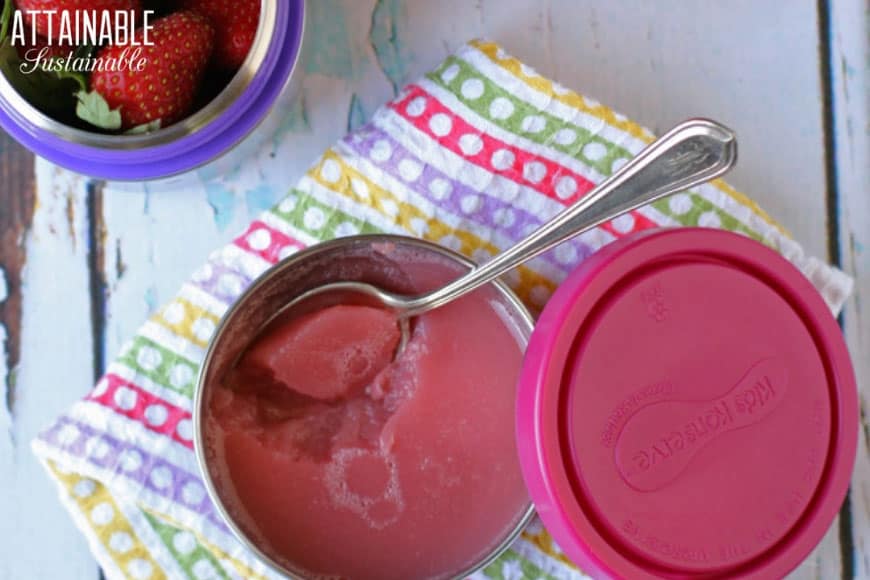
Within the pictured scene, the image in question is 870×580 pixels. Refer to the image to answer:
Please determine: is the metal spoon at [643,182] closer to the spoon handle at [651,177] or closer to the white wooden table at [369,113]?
the spoon handle at [651,177]

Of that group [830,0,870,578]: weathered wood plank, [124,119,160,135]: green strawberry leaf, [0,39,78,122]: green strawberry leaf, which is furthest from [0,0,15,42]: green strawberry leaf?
[830,0,870,578]: weathered wood plank

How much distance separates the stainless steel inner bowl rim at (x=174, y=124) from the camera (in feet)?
2.17

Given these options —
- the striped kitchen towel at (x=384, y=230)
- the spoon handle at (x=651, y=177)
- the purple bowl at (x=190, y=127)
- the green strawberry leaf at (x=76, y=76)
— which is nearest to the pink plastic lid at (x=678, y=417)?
Answer: the spoon handle at (x=651, y=177)

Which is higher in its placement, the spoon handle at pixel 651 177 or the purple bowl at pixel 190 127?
the spoon handle at pixel 651 177

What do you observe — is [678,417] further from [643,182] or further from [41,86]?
[41,86]

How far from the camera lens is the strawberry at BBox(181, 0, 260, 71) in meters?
0.70

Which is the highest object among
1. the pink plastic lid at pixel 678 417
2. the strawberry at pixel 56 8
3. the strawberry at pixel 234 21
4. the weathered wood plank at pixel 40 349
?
the strawberry at pixel 234 21

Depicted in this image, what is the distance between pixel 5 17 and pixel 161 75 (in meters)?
0.11

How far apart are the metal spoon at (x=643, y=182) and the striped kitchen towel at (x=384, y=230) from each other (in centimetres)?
10

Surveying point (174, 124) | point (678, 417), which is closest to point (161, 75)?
point (174, 124)

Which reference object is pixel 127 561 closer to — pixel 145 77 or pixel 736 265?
pixel 145 77

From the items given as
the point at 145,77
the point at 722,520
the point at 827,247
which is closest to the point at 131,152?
the point at 145,77

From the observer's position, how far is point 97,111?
670mm

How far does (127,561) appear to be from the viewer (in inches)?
29.3
